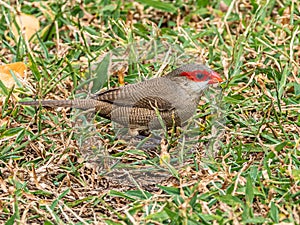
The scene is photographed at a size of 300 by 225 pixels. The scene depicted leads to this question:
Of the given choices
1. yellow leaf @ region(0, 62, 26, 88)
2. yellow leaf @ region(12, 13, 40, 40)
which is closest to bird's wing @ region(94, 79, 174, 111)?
yellow leaf @ region(0, 62, 26, 88)

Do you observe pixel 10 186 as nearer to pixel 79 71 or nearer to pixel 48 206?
pixel 48 206

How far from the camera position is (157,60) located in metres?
4.79

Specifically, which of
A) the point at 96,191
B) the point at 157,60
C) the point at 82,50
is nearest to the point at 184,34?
the point at 157,60

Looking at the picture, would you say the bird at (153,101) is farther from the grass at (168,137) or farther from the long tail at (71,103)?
the grass at (168,137)

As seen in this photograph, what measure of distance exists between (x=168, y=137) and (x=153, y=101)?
21 centimetres

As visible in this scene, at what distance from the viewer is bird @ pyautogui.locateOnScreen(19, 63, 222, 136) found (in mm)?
3959

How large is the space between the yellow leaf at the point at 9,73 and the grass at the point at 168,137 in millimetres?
63

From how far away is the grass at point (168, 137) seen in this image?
3472mm

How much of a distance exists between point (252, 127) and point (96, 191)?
99cm

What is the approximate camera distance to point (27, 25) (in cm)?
520

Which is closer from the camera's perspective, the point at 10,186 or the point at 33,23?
the point at 10,186

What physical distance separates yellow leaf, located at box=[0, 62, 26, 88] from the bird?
546mm

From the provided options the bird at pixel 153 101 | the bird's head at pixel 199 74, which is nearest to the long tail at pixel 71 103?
the bird at pixel 153 101

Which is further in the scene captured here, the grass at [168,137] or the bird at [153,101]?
the bird at [153,101]
